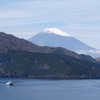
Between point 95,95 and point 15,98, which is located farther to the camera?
point 95,95

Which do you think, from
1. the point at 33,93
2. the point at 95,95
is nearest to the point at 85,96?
the point at 95,95

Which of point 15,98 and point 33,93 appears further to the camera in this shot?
point 33,93

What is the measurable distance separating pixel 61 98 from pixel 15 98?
16.9 metres

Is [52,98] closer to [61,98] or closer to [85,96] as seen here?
[61,98]

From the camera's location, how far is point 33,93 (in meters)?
188

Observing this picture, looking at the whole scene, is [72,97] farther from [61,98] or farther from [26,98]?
[26,98]

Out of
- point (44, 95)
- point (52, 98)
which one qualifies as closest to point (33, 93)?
point (44, 95)

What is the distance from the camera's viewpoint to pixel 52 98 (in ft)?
555

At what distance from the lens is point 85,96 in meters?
180

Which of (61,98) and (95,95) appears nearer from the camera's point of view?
(61,98)

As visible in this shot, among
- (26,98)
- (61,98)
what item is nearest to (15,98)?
(26,98)

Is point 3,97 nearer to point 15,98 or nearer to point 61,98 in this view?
point 15,98

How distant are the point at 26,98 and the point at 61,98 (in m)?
12.8

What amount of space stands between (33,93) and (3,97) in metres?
20.0
